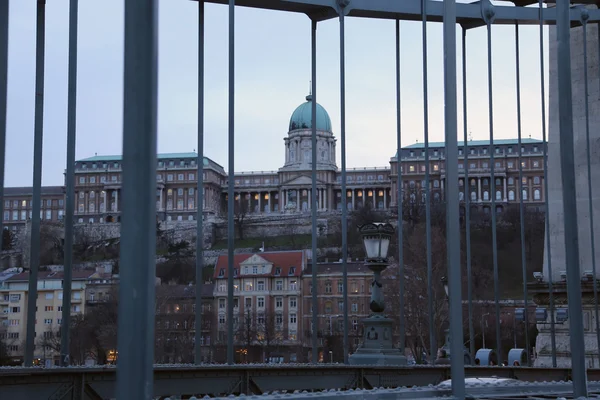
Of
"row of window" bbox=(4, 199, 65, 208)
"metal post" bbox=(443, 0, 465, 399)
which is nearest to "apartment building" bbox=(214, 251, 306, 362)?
→ "row of window" bbox=(4, 199, 65, 208)

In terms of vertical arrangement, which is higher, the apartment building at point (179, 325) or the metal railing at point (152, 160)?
the metal railing at point (152, 160)

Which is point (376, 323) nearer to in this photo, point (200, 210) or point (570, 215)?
point (200, 210)

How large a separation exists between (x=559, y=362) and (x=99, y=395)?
963 cm

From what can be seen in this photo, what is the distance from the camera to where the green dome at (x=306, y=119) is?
122194 millimetres

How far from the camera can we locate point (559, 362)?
1507 centimetres

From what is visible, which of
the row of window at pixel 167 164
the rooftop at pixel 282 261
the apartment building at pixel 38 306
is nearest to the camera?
the apartment building at pixel 38 306

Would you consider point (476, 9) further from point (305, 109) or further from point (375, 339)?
point (305, 109)

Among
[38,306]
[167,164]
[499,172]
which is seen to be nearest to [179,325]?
[38,306]

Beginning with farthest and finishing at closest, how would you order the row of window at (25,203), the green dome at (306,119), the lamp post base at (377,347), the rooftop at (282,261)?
the green dome at (306,119) → the row of window at (25,203) → the rooftop at (282,261) → the lamp post base at (377,347)

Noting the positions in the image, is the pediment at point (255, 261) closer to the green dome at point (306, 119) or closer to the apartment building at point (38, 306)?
the apartment building at point (38, 306)

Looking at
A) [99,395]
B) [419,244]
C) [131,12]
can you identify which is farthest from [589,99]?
[419,244]

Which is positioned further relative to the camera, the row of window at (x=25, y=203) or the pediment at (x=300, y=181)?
the pediment at (x=300, y=181)

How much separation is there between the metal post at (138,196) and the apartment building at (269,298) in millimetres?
67354

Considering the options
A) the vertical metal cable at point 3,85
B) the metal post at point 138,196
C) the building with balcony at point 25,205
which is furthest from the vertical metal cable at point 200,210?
the building with balcony at point 25,205
